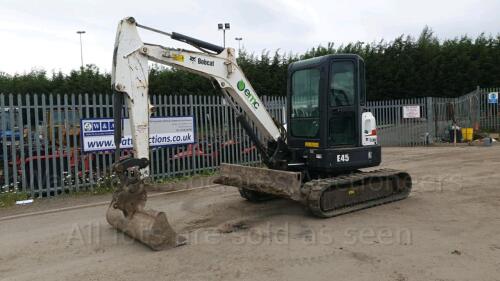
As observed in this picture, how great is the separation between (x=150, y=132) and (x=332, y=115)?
17.8ft

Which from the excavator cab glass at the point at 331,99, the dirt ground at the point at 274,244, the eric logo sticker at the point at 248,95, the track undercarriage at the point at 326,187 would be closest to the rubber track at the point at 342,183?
the track undercarriage at the point at 326,187

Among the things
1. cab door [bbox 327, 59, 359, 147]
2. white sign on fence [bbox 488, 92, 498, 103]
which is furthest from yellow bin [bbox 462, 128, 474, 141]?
cab door [bbox 327, 59, 359, 147]

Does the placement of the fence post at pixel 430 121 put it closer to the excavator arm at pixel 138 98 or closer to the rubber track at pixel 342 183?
the rubber track at pixel 342 183

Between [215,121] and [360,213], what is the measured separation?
6.69 meters

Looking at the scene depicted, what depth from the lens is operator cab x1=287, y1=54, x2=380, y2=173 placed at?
798cm

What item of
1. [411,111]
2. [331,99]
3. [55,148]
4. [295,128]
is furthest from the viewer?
[411,111]

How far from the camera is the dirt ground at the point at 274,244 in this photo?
17.0 ft

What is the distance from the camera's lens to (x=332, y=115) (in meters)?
8.04

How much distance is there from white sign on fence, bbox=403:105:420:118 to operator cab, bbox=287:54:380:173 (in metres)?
14.3

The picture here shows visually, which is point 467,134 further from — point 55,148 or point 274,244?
point 274,244

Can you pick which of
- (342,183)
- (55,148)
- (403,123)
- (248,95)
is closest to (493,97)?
(403,123)

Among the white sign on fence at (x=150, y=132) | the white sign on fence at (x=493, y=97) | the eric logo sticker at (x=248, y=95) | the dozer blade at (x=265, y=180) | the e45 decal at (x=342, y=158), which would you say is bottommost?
the dozer blade at (x=265, y=180)

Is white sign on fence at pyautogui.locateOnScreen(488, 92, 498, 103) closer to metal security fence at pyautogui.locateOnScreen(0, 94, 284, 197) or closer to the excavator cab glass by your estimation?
metal security fence at pyautogui.locateOnScreen(0, 94, 284, 197)

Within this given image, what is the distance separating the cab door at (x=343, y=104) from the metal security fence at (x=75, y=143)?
4899 millimetres
